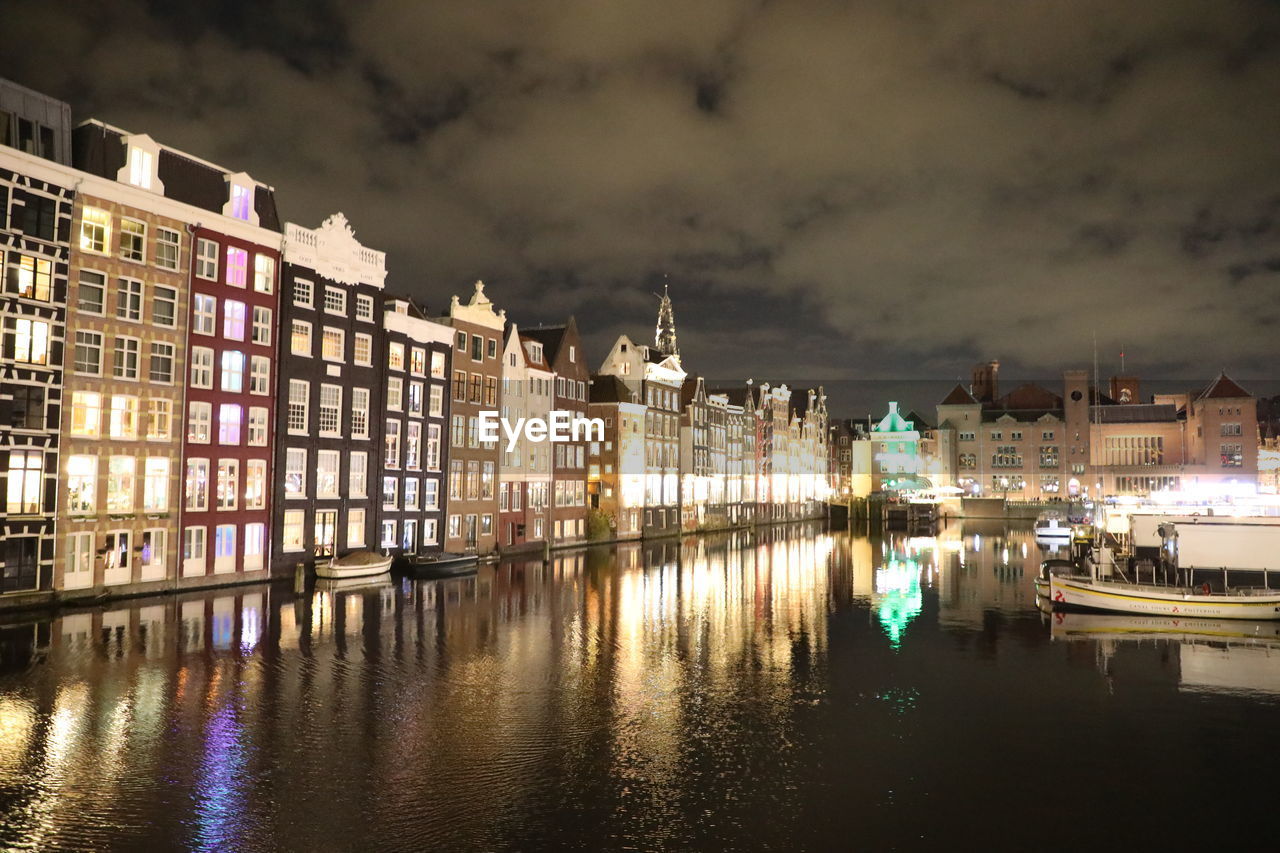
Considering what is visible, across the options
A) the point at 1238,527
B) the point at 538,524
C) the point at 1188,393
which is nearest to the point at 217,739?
the point at 1238,527

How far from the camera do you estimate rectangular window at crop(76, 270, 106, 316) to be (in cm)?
4500

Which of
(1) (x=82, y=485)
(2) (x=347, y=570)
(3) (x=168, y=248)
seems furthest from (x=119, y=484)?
(3) (x=168, y=248)

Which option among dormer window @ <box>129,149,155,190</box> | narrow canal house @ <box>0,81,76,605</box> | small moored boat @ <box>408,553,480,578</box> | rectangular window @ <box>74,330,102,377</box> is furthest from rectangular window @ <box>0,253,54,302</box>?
small moored boat @ <box>408,553,480,578</box>

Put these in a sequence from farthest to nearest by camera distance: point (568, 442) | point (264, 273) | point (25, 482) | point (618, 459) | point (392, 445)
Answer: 1. point (618, 459)
2. point (568, 442)
3. point (392, 445)
4. point (264, 273)
5. point (25, 482)

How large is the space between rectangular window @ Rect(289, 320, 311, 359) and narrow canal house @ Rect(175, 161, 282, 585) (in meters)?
→ 1.36

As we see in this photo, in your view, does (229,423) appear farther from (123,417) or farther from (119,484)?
(119,484)

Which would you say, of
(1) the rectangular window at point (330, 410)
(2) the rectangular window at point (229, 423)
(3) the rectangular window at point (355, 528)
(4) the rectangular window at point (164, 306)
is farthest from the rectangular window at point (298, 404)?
(4) the rectangular window at point (164, 306)

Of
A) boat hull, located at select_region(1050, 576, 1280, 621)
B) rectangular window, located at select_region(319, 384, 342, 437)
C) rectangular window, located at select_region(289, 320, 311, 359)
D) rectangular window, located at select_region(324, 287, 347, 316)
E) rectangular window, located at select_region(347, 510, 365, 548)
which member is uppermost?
rectangular window, located at select_region(324, 287, 347, 316)

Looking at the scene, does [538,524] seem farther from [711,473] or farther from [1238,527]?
[1238,527]

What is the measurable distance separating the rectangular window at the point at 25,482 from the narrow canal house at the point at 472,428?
29.3 metres

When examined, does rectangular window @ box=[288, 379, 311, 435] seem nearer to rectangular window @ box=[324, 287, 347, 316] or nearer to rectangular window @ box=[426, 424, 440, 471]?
rectangular window @ box=[324, 287, 347, 316]

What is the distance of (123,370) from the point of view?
46781 mm

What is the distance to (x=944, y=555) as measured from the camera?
282 ft

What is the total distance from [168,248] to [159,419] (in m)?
9.42
